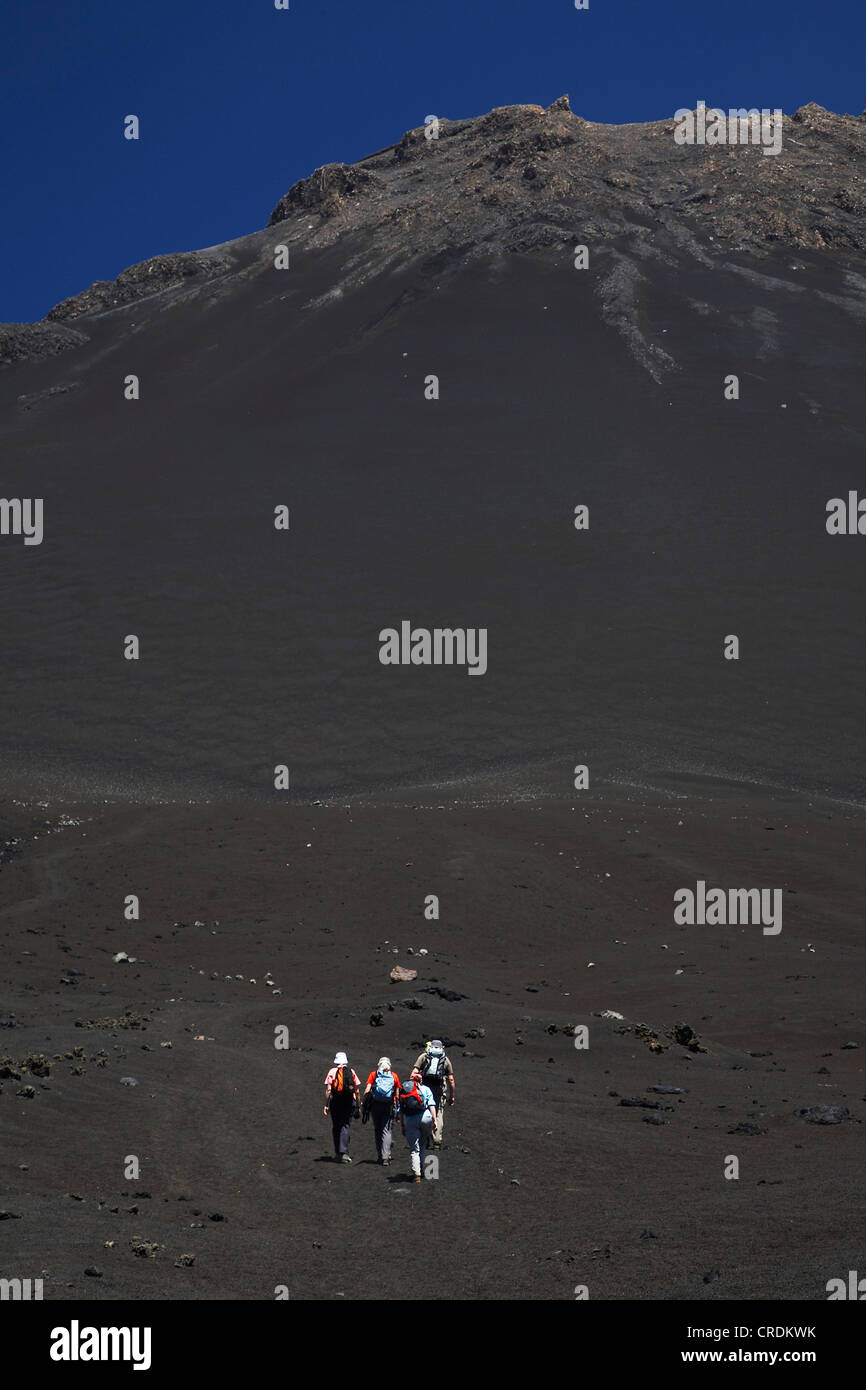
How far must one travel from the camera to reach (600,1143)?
15195 millimetres

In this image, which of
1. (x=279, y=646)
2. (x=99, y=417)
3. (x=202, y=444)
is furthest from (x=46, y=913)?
(x=99, y=417)

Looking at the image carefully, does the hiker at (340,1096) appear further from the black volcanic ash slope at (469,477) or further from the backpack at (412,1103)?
the black volcanic ash slope at (469,477)

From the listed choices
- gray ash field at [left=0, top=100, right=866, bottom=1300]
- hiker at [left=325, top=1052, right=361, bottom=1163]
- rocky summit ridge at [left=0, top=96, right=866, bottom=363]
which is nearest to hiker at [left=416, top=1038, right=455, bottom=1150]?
gray ash field at [left=0, top=100, right=866, bottom=1300]

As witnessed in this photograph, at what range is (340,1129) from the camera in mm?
14297

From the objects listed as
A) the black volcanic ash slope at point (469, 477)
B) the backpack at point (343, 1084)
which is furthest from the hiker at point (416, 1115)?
the black volcanic ash slope at point (469, 477)

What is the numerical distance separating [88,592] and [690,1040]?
159ft

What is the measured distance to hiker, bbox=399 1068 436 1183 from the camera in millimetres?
13648

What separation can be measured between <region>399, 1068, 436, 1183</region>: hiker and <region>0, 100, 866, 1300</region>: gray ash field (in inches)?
16.7

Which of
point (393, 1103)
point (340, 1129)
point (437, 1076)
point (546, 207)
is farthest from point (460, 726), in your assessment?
point (546, 207)

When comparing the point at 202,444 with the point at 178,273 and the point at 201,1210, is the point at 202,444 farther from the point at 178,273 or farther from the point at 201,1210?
the point at 201,1210

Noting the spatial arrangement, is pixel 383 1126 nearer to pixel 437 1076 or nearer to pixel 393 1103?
pixel 393 1103

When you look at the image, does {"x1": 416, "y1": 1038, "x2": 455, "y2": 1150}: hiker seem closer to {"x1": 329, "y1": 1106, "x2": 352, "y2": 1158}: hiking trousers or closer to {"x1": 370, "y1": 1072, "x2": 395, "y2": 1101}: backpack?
{"x1": 370, "y1": 1072, "x2": 395, "y2": 1101}: backpack

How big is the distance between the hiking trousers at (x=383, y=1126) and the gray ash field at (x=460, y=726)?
9.3 inches

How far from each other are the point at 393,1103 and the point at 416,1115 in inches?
18.1
